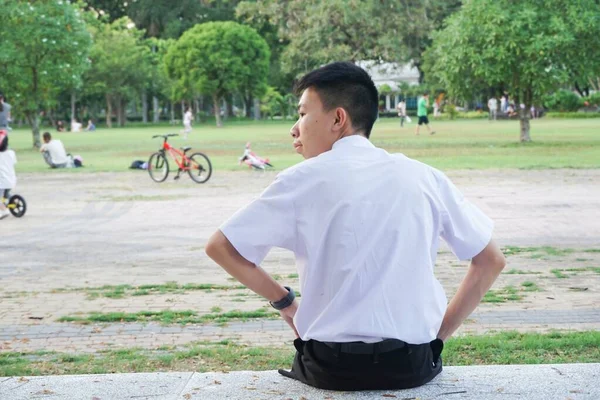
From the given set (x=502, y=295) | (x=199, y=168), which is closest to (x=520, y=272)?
(x=502, y=295)

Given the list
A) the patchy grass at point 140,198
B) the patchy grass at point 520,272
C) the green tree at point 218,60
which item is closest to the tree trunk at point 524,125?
the patchy grass at point 140,198

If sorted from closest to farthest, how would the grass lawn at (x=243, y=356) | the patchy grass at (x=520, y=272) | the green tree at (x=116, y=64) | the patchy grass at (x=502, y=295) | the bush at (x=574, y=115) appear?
the grass lawn at (x=243, y=356) < the patchy grass at (x=502, y=295) < the patchy grass at (x=520, y=272) < the bush at (x=574, y=115) < the green tree at (x=116, y=64)

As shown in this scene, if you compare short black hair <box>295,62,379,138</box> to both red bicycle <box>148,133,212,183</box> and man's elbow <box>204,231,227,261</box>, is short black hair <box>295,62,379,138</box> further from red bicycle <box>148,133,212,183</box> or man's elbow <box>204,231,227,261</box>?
red bicycle <box>148,133,212,183</box>

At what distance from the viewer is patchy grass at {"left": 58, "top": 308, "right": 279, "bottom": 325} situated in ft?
23.9

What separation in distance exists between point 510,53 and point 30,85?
1788 cm

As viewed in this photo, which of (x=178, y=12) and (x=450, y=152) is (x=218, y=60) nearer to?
(x=178, y=12)

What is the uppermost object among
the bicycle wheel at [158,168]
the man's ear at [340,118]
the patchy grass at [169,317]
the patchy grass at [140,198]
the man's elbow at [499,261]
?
the man's ear at [340,118]

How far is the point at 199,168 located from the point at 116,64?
52345mm

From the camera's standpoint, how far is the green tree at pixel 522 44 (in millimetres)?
30375

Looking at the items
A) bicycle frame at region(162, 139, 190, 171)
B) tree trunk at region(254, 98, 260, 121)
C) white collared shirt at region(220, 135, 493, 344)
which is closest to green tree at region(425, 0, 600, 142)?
bicycle frame at region(162, 139, 190, 171)

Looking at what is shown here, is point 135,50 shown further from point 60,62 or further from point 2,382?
point 2,382

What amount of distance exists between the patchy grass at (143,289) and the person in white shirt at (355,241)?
5.26 metres

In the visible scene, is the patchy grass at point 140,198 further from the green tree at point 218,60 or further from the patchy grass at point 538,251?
the green tree at point 218,60

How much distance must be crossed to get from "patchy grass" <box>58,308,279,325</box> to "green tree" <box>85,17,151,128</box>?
2532 inches
